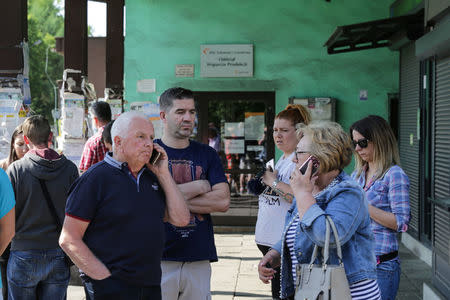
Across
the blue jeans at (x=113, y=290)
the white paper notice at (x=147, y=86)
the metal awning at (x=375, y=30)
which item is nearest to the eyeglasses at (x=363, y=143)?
the blue jeans at (x=113, y=290)

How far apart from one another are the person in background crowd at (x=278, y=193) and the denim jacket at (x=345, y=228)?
4.61 feet

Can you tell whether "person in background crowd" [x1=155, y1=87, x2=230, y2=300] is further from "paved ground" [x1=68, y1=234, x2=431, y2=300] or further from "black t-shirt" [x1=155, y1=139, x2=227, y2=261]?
"paved ground" [x1=68, y1=234, x2=431, y2=300]

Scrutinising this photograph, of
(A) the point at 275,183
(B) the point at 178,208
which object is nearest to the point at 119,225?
(B) the point at 178,208

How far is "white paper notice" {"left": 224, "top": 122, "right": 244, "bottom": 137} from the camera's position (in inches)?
449

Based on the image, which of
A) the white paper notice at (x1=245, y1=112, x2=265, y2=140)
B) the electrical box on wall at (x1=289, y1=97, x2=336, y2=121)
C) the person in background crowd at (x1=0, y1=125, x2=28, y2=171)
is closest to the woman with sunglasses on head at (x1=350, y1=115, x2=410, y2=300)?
the person in background crowd at (x1=0, y1=125, x2=28, y2=171)

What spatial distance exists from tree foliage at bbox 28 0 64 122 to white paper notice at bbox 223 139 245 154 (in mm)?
31542

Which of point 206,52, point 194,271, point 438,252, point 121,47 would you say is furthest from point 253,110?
point 194,271

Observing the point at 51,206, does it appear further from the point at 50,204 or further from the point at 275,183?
the point at 275,183

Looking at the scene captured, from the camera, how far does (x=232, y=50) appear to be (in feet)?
36.7

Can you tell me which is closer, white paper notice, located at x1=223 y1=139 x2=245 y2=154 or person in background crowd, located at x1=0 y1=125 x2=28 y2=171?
person in background crowd, located at x1=0 y1=125 x2=28 y2=171

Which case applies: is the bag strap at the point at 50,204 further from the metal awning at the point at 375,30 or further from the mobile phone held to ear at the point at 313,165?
the metal awning at the point at 375,30

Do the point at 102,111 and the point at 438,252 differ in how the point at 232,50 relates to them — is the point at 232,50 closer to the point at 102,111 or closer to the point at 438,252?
the point at 102,111

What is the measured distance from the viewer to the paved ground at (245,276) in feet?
22.3

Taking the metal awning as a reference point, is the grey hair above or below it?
below
